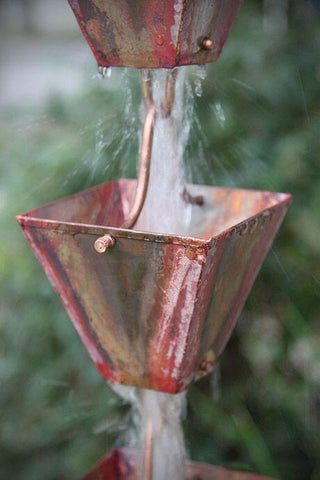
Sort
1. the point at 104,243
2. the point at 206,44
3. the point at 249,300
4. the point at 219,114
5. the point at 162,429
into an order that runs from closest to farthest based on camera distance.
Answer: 1. the point at 104,243
2. the point at 206,44
3. the point at 162,429
4. the point at 219,114
5. the point at 249,300

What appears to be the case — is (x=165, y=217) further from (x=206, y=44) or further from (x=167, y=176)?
(x=206, y=44)

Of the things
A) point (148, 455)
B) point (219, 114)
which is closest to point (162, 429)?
point (148, 455)

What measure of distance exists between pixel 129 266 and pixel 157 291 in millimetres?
60

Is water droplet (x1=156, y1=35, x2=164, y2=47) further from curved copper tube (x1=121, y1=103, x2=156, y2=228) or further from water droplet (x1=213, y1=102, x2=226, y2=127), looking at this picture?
water droplet (x1=213, y1=102, x2=226, y2=127)

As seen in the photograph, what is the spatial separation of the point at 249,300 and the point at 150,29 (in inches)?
49.2

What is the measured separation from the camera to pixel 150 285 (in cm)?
105

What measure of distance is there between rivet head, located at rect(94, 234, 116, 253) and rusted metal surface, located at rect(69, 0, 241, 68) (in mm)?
299

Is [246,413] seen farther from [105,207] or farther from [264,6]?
[264,6]

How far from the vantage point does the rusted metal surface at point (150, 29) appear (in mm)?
1031

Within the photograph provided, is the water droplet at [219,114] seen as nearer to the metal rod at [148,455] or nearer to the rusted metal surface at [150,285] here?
the rusted metal surface at [150,285]

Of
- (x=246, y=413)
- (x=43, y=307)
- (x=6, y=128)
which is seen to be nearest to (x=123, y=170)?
(x=43, y=307)

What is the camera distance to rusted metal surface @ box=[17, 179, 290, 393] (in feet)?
3.32

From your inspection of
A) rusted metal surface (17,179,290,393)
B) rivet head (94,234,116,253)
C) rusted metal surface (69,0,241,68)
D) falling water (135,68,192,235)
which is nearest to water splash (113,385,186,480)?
rusted metal surface (17,179,290,393)

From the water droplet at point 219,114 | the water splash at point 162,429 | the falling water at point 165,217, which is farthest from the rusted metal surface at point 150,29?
the water droplet at point 219,114
